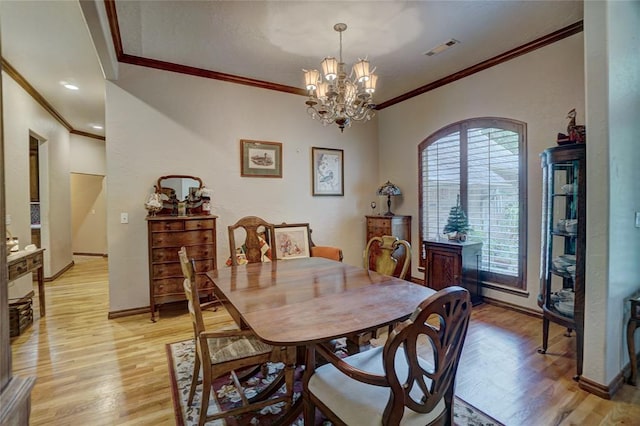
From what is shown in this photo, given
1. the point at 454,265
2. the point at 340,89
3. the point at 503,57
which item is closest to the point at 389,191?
the point at 454,265

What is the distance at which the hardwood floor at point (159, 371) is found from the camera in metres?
1.97

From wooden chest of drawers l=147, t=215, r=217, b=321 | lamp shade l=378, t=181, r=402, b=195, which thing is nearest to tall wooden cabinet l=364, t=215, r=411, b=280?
lamp shade l=378, t=181, r=402, b=195

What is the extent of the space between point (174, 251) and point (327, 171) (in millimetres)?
2570

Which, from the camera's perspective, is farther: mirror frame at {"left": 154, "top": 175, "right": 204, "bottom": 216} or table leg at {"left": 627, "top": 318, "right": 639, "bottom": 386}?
mirror frame at {"left": 154, "top": 175, "right": 204, "bottom": 216}

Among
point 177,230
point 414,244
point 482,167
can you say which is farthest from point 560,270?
point 177,230

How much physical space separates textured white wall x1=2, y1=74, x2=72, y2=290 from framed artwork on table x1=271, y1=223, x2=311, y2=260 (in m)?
2.90

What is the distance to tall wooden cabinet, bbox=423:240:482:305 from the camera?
12.3ft

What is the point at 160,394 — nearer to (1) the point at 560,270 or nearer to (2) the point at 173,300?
(2) the point at 173,300

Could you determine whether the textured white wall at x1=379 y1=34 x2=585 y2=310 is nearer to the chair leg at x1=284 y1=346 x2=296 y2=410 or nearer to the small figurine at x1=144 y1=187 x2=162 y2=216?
the chair leg at x1=284 y1=346 x2=296 y2=410

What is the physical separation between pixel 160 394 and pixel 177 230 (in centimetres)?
185

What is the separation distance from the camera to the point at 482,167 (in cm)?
399

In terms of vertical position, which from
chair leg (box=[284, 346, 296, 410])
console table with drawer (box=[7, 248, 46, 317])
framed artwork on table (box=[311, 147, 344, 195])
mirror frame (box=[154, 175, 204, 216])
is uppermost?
framed artwork on table (box=[311, 147, 344, 195])

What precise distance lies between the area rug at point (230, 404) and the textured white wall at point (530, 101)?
2210 millimetres

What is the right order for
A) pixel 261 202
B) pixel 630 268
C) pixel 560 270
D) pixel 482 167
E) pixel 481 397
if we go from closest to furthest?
pixel 481 397 → pixel 630 268 → pixel 560 270 → pixel 482 167 → pixel 261 202
